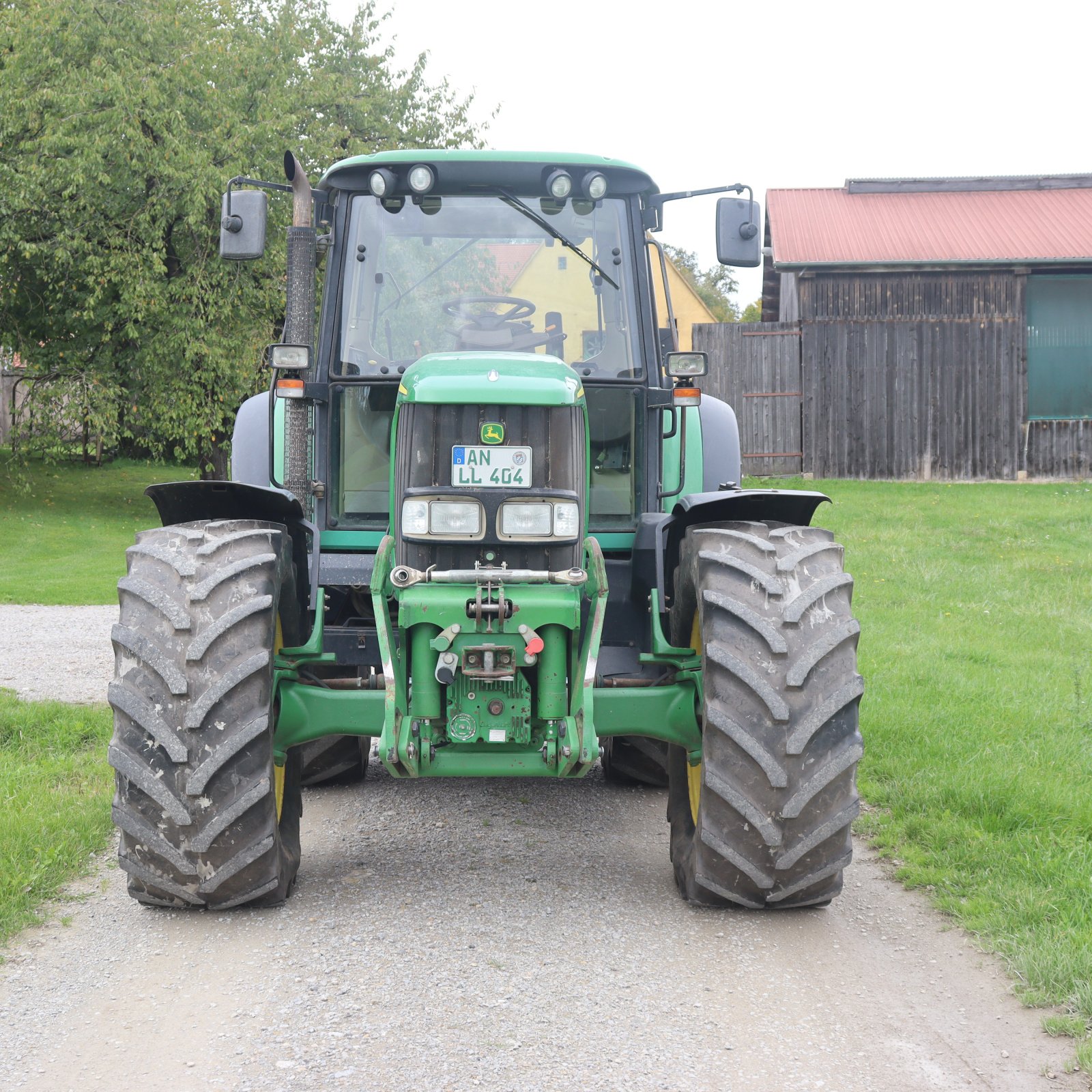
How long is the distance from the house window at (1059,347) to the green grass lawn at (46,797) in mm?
17149

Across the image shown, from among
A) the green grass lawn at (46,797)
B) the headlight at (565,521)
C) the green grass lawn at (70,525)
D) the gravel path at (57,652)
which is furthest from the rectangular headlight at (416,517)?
the green grass lawn at (70,525)

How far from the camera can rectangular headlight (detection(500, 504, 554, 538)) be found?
14.3 feet

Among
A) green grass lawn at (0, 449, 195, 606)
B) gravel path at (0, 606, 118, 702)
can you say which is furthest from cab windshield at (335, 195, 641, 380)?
green grass lawn at (0, 449, 195, 606)

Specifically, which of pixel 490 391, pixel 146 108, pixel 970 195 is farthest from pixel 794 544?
pixel 970 195

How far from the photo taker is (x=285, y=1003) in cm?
357

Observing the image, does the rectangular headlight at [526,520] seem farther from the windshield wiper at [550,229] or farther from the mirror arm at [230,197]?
the mirror arm at [230,197]

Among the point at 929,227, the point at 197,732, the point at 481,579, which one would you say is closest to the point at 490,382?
the point at 481,579

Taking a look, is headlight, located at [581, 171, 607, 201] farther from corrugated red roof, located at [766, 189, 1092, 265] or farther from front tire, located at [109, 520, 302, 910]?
corrugated red roof, located at [766, 189, 1092, 265]

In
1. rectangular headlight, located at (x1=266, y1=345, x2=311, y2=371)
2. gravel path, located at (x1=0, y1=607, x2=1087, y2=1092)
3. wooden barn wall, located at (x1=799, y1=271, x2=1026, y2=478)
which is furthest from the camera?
wooden barn wall, located at (x1=799, y1=271, x2=1026, y2=478)

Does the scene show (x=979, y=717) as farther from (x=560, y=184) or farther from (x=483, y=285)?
(x=560, y=184)

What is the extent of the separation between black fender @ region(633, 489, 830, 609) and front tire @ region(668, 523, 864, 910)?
367 mm

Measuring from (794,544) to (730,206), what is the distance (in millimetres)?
1726

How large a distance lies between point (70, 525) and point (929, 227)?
14970 mm

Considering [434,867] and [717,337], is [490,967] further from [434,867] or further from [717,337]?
[717,337]
